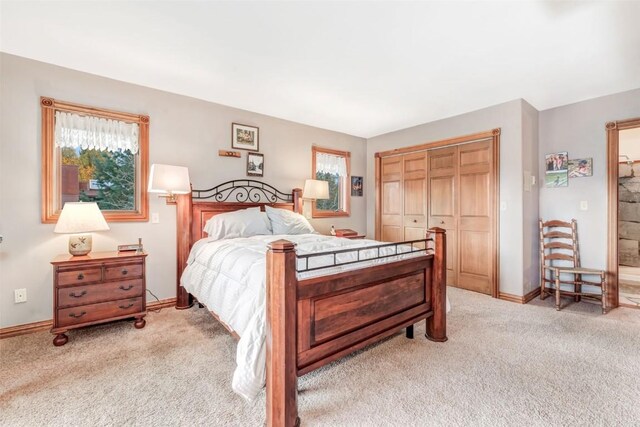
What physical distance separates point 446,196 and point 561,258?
153 centimetres

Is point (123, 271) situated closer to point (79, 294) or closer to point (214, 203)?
point (79, 294)

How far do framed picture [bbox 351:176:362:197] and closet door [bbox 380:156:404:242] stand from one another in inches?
16.4

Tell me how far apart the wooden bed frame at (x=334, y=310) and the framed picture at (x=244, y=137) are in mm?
2611

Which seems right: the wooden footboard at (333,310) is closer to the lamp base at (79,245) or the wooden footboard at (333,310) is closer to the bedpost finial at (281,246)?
the bedpost finial at (281,246)

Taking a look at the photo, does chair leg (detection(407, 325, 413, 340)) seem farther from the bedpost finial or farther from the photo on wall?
the photo on wall

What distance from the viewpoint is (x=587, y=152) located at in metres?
3.51

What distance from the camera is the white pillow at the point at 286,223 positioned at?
3.45m

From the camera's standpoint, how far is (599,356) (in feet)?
7.18

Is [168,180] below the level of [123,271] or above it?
above

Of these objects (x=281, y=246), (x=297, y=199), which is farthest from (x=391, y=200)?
(x=281, y=246)

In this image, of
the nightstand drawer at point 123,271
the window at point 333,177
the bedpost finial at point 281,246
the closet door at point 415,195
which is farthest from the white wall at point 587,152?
the nightstand drawer at point 123,271

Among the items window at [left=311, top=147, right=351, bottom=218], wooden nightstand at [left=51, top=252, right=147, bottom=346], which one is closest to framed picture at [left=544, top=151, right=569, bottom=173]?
window at [left=311, top=147, right=351, bottom=218]

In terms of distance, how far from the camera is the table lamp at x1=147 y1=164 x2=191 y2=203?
295 cm

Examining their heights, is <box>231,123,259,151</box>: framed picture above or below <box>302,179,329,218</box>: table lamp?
above
